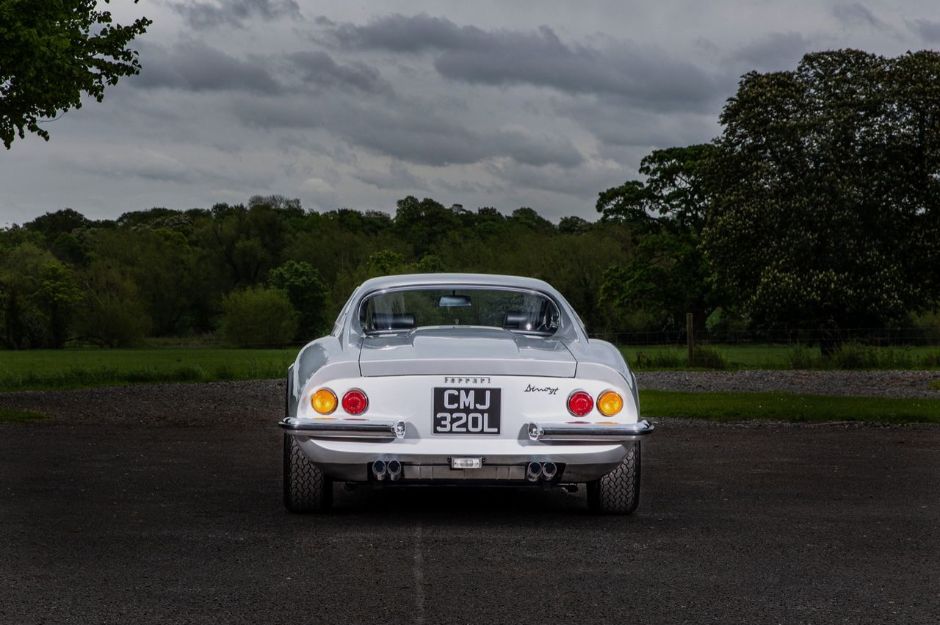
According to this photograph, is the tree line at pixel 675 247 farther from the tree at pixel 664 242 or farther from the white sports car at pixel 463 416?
the white sports car at pixel 463 416

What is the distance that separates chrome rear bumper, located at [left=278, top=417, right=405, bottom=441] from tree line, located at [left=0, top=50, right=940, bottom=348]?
29418mm

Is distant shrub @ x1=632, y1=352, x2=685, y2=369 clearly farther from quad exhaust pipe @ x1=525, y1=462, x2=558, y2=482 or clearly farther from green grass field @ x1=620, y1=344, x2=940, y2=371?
quad exhaust pipe @ x1=525, y1=462, x2=558, y2=482

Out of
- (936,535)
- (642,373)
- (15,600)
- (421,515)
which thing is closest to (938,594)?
(936,535)

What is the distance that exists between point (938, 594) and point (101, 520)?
473 cm

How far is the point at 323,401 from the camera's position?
694 centimetres

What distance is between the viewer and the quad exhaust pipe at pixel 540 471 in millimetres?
6840

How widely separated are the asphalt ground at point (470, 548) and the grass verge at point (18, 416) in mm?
5483

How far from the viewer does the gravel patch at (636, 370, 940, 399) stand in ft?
72.6

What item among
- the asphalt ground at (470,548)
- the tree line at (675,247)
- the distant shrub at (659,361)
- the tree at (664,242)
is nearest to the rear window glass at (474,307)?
the asphalt ground at (470,548)

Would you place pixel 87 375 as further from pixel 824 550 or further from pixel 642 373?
pixel 824 550

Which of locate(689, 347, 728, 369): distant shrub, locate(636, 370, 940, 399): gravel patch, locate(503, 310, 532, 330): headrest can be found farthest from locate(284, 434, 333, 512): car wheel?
locate(689, 347, 728, 369): distant shrub

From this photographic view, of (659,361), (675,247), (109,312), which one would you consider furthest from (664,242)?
(109,312)

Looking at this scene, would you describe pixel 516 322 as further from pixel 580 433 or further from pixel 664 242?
pixel 664 242

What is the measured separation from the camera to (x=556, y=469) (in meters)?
6.87
